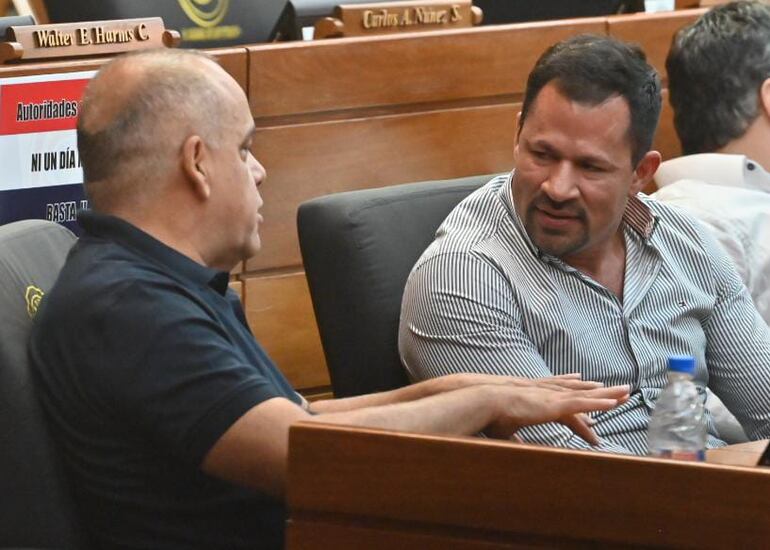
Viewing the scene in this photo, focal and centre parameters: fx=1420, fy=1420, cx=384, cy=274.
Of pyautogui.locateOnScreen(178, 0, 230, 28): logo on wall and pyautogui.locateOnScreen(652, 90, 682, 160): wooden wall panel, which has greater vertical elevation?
pyautogui.locateOnScreen(178, 0, 230, 28): logo on wall

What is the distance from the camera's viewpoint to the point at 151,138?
1825mm

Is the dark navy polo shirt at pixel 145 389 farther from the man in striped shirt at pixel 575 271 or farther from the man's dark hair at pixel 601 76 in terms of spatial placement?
the man's dark hair at pixel 601 76

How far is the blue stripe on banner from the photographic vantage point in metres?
2.81

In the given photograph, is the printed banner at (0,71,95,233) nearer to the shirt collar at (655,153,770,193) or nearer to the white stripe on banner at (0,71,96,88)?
the white stripe on banner at (0,71,96,88)

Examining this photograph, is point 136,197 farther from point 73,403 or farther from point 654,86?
point 654,86

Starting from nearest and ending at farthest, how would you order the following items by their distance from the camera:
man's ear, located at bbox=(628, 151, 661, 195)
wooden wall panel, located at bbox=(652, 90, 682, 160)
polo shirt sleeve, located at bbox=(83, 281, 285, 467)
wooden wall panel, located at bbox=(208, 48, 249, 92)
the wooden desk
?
the wooden desk → polo shirt sleeve, located at bbox=(83, 281, 285, 467) → man's ear, located at bbox=(628, 151, 661, 195) → wooden wall panel, located at bbox=(208, 48, 249, 92) → wooden wall panel, located at bbox=(652, 90, 682, 160)

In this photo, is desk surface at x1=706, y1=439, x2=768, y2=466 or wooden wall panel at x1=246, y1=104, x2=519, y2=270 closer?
desk surface at x1=706, y1=439, x2=768, y2=466

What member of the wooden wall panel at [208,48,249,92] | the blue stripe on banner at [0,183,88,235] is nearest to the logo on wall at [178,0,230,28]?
the wooden wall panel at [208,48,249,92]

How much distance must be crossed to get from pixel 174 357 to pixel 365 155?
172 cm

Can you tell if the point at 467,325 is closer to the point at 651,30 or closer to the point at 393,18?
the point at 393,18

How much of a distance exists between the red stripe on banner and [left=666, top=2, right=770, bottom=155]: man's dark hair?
130 cm

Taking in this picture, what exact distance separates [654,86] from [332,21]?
114 cm

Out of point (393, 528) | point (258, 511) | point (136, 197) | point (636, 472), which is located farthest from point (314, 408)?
point (636, 472)

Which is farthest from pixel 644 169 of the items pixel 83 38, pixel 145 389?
pixel 83 38
